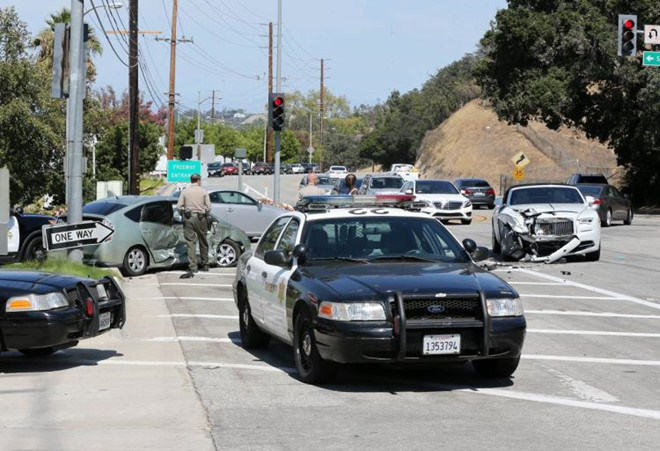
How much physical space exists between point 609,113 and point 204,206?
36227 millimetres

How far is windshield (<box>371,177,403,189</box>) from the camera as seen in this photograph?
39781 millimetres

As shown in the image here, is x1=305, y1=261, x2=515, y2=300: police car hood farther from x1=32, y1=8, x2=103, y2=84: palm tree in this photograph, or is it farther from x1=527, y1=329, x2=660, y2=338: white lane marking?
x1=32, y1=8, x2=103, y2=84: palm tree

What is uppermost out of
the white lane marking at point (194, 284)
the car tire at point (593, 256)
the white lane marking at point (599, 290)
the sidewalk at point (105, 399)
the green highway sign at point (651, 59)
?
the green highway sign at point (651, 59)

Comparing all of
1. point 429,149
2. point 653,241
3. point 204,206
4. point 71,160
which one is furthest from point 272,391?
point 429,149

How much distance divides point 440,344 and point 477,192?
45.2 m

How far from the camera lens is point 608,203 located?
36.8 meters

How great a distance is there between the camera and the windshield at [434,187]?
38625 millimetres

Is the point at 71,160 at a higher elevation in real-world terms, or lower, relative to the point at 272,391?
higher

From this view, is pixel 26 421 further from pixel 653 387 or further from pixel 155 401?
pixel 653 387

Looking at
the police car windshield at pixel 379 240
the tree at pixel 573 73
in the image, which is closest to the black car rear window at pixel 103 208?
the police car windshield at pixel 379 240

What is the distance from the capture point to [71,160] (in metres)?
16.4

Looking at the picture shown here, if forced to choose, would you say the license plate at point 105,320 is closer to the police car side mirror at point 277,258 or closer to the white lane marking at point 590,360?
the police car side mirror at point 277,258

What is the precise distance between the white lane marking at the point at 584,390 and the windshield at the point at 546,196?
13.1 meters

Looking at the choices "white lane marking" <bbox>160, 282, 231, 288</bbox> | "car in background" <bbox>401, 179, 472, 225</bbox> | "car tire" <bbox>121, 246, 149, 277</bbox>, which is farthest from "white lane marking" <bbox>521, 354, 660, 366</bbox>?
"car in background" <bbox>401, 179, 472, 225</bbox>
